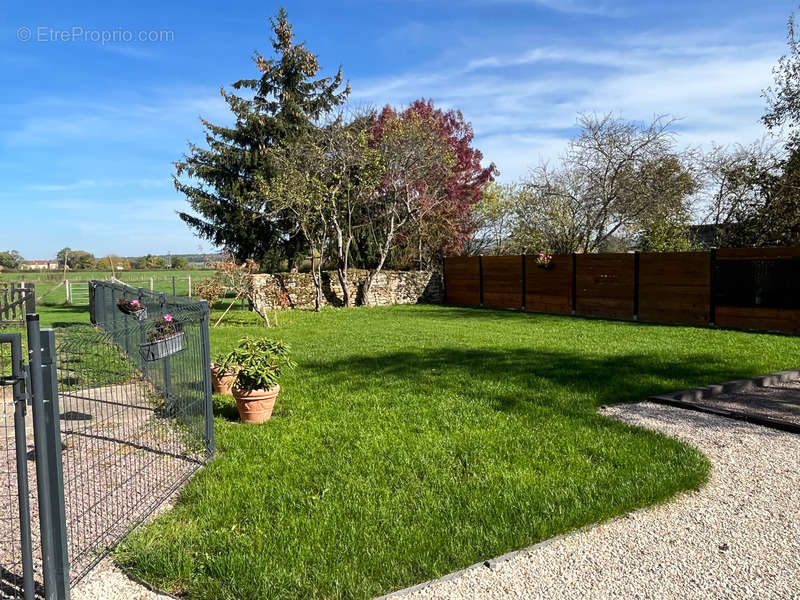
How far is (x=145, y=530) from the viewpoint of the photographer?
3006 millimetres

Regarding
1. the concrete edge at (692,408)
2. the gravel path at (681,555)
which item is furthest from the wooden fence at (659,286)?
the gravel path at (681,555)

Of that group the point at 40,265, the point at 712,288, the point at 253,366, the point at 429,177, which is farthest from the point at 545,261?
the point at 40,265

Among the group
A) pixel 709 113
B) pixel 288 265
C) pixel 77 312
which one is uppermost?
pixel 709 113

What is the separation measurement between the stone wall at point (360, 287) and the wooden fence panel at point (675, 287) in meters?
7.96

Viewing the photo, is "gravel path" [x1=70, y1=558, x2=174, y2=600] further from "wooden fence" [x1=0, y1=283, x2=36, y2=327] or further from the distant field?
the distant field

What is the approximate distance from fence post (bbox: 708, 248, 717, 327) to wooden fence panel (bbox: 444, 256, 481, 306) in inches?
290

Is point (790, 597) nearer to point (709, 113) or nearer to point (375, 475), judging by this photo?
point (375, 475)

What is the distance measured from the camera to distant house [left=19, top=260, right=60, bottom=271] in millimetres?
27638

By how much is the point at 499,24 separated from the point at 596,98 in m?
7.38

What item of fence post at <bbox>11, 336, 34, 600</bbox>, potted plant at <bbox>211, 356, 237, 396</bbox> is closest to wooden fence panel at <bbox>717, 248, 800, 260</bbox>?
potted plant at <bbox>211, 356, 237, 396</bbox>

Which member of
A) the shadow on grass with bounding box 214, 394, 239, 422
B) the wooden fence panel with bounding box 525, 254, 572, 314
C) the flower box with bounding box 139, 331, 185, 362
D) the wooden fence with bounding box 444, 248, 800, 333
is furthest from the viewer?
the wooden fence panel with bounding box 525, 254, 572, 314

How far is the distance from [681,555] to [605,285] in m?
12.7

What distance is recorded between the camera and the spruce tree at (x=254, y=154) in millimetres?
19406

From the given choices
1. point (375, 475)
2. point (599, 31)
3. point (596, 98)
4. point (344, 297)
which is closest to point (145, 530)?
point (375, 475)
